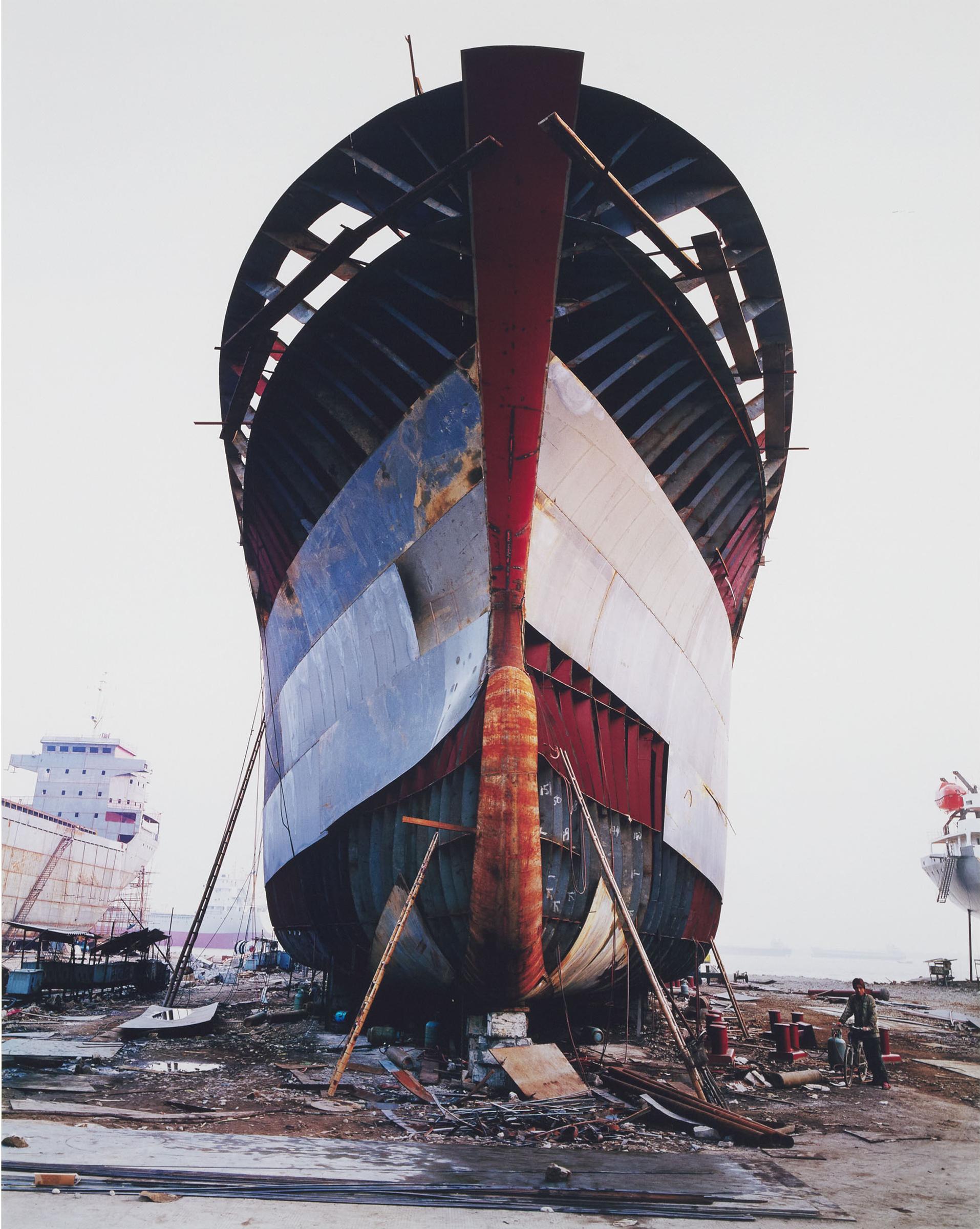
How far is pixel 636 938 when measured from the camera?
6.42 m

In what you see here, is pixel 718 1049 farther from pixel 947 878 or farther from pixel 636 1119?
pixel 947 878

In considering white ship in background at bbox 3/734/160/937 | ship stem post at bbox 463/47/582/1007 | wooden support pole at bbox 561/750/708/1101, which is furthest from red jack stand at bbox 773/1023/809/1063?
white ship in background at bbox 3/734/160/937

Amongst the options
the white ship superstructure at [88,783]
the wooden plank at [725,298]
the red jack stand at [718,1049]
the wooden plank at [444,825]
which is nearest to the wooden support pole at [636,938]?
the wooden plank at [444,825]

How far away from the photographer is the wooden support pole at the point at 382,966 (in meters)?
6.05

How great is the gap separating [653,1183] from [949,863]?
53.7m

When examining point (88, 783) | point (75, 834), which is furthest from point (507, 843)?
point (88, 783)

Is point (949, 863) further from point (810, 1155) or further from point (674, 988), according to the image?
point (810, 1155)

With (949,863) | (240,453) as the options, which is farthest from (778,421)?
(949,863)

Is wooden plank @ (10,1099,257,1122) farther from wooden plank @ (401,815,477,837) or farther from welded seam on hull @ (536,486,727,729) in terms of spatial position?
welded seam on hull @ (536,486,727,729)

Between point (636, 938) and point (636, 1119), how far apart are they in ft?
4.09

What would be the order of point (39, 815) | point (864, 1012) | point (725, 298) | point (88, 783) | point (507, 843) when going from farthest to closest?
point (88, 783) < point (39, 815) < point (864, 1012) < point (725, 298) < point (507, 843)

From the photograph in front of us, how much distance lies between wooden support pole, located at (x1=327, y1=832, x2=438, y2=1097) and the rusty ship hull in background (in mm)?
169

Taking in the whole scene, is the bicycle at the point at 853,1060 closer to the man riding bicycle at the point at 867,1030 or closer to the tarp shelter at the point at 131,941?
the man riding bicycle at the point at 867,1030

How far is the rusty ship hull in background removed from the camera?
632 centimetres
